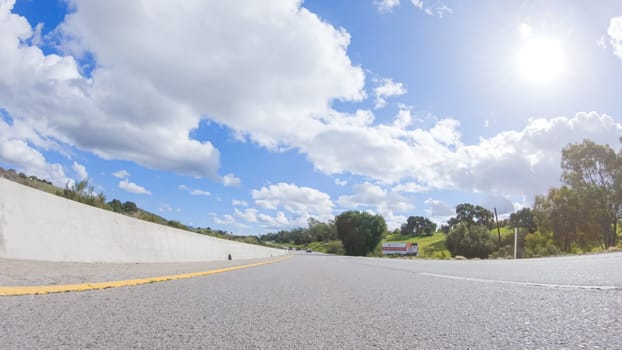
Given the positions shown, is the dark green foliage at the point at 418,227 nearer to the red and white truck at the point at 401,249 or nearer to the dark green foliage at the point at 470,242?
the red and white truck at the point at 401,249

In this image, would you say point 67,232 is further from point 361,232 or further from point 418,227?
point 418,227

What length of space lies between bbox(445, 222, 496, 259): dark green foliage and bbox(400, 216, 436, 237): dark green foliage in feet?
288

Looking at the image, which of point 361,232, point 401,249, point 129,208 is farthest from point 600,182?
point 401,249

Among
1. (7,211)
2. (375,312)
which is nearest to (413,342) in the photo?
(375,312)

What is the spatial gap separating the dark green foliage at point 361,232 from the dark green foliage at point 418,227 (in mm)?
74426

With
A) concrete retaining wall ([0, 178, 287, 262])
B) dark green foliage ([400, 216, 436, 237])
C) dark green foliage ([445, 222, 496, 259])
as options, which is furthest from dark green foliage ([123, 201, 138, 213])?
dark green foliage ([400, 216, 436, 237])

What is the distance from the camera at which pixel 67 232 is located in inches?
291

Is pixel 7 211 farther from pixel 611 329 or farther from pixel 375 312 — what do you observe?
pixel 611 329

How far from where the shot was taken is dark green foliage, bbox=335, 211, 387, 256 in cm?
9994

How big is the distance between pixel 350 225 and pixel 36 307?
10197 centimetres

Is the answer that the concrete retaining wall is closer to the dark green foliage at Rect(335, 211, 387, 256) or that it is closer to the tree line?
the tree line

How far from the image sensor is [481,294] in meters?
3.83

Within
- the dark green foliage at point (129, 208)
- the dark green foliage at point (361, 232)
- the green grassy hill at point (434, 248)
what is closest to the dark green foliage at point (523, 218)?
the green grassy hill at point (434, 248)

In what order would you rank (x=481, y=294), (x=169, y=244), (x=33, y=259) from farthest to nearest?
(x=169, y=244), (x=33, y=259), (x=481, y=294)
